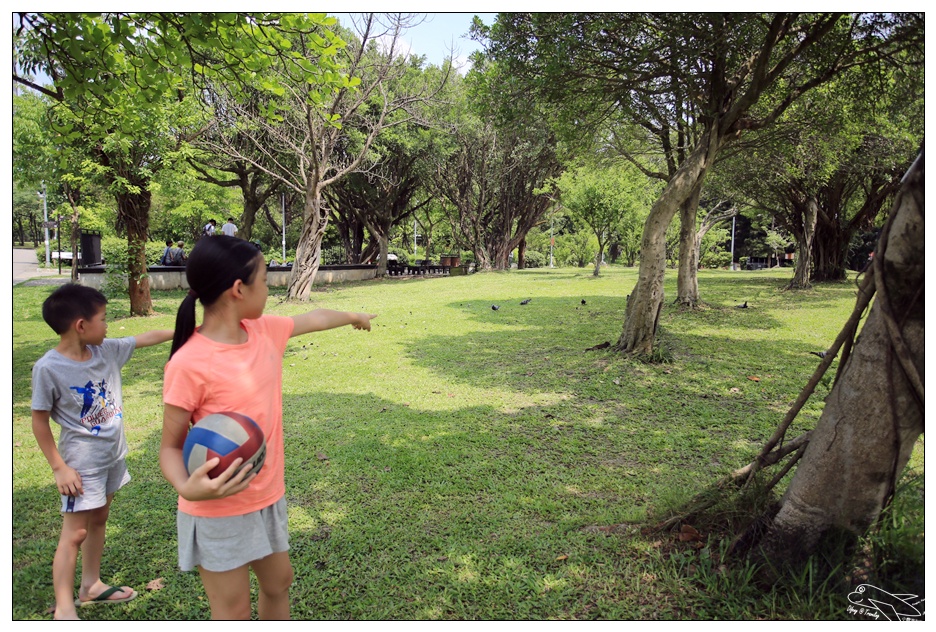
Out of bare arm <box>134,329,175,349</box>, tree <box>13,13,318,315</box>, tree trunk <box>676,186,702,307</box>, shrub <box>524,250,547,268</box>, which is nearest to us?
bare arm <box>134,329,175,349</box>

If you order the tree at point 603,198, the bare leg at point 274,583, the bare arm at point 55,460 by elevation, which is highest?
the tree at point 603,198

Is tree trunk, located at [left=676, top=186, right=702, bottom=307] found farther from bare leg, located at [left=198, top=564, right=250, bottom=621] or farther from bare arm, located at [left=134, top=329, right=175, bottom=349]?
bare leg, located at [left=198, top=564, right=250, bottom=621]

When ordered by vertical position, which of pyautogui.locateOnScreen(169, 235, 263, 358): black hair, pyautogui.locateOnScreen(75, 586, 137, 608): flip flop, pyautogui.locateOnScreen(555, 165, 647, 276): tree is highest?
pyautogui.locateOnScreen(555, 165, 647, 276): tree

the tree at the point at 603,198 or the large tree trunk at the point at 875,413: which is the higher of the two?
the tree at the point at 603,198

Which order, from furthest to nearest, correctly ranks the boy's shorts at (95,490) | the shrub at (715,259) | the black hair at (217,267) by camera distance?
the shrub at (715,259)
the boy's shorts at (95,490)
the black hair at (217,267)

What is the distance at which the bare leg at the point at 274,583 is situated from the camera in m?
2.29

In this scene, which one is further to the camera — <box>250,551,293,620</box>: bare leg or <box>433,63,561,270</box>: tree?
<box>433,63,561,270</box>: tree

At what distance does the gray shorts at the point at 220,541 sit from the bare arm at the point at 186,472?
0.14m

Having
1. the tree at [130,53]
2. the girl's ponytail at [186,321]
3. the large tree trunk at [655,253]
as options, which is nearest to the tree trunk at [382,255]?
the large tree trunk at [655,253]

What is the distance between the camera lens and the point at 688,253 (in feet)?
45.3

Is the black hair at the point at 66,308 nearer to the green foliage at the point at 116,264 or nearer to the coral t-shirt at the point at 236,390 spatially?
the coral t-shirt at the point at 236,390

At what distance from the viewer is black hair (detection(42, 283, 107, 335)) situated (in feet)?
8.78

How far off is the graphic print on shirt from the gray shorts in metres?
0.96

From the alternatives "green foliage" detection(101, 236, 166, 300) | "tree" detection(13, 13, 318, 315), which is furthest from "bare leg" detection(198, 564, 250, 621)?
"green foliage" detection(101, 236, 166, 300)
